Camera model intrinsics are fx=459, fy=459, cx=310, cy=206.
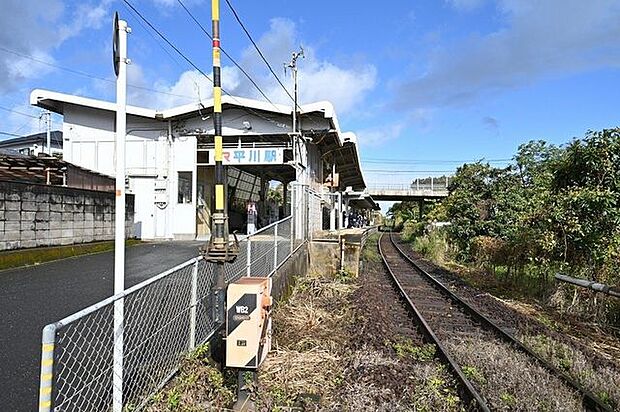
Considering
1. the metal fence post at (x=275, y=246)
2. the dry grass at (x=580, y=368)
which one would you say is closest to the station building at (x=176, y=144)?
the metal fence post at (x=275, y=246)

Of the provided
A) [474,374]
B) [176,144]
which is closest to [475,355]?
[474,374]

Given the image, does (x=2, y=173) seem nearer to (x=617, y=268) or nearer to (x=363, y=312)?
(x=363, y=312)

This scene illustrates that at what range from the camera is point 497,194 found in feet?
52.9

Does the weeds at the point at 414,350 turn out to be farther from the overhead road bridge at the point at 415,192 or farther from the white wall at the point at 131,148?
the overhead road bridge at the point at 415,192

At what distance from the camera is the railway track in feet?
13.4

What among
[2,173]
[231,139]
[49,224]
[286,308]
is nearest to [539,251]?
[286,308]

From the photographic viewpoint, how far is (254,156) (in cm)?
1677

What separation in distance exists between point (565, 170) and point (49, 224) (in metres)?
10.6

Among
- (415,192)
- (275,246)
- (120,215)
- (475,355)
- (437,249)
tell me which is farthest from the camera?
(415,192)

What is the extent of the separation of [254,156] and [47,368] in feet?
49.4

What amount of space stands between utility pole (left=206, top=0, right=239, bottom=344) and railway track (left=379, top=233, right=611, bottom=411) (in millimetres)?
2481

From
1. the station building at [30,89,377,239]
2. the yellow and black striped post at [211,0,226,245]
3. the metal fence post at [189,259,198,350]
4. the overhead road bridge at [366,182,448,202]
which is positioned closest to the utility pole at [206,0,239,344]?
the yellow and black striped post at [211,0,226,245]

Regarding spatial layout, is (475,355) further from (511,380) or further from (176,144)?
(176,144)

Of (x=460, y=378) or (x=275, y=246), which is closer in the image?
(x=460, y=378)
